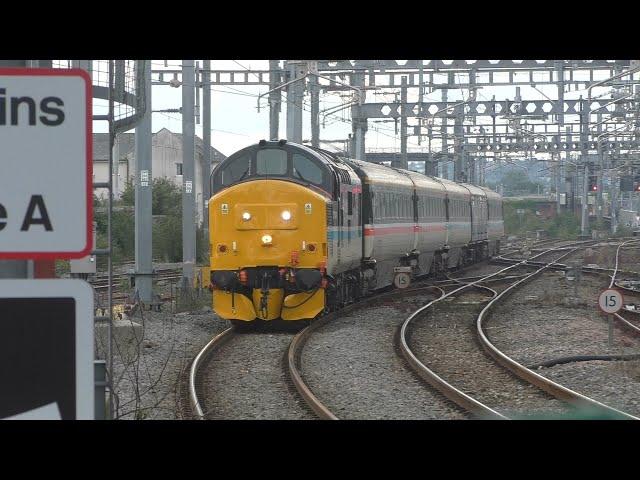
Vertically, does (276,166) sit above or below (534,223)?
above

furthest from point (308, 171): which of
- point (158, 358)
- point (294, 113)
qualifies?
point (294, 113)

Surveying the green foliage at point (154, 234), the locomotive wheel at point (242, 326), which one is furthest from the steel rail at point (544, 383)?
the green foliage at point (154, 234)

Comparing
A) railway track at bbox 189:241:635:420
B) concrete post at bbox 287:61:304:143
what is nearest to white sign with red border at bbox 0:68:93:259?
railway track at bbox 189:241:635:420

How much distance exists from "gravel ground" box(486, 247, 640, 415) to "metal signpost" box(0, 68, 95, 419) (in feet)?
29.6

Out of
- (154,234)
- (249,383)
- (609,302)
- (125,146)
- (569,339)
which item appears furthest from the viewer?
(125,146)

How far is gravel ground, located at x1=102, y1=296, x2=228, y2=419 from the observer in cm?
1010

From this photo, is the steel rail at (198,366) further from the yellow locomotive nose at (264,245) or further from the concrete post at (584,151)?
the concrete post at (584,151)

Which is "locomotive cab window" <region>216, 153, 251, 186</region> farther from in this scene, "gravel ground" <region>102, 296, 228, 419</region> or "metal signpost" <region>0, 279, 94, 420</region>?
"metal signpost" <region>0, 279, 94, 420</region>

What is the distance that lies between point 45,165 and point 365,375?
10.7m

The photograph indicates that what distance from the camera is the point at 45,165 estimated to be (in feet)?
7.64

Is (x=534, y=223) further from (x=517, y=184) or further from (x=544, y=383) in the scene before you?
(x=544, y=383)
